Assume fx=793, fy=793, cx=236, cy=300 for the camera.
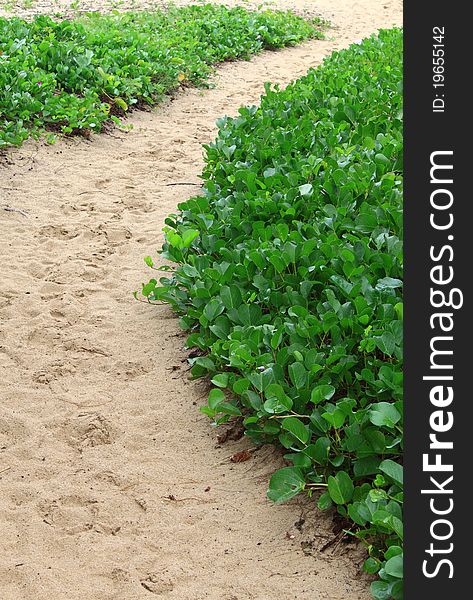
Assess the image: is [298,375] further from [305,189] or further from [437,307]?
[305,189]

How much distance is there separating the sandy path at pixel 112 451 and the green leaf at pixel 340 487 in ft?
0.48

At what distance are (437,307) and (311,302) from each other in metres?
1.63

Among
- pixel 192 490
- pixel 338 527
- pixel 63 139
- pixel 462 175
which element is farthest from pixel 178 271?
pixel 63 139

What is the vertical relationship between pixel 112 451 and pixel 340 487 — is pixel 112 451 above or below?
below

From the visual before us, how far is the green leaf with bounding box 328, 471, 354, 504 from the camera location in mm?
2734

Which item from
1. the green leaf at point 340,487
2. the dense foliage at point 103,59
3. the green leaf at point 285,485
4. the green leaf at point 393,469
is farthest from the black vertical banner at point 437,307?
the dense foliage at point 103,59

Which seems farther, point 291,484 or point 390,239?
point 390,239

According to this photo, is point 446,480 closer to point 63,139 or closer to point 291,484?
point 291,484

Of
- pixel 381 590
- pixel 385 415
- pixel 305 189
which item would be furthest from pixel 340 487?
pixel 305 189

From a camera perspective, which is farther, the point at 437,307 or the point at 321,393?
the point at 321,393

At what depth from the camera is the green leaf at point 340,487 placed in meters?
2.73

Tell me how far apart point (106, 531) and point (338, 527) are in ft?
2.76

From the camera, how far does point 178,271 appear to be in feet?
14.3

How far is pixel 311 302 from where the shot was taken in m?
3.73
